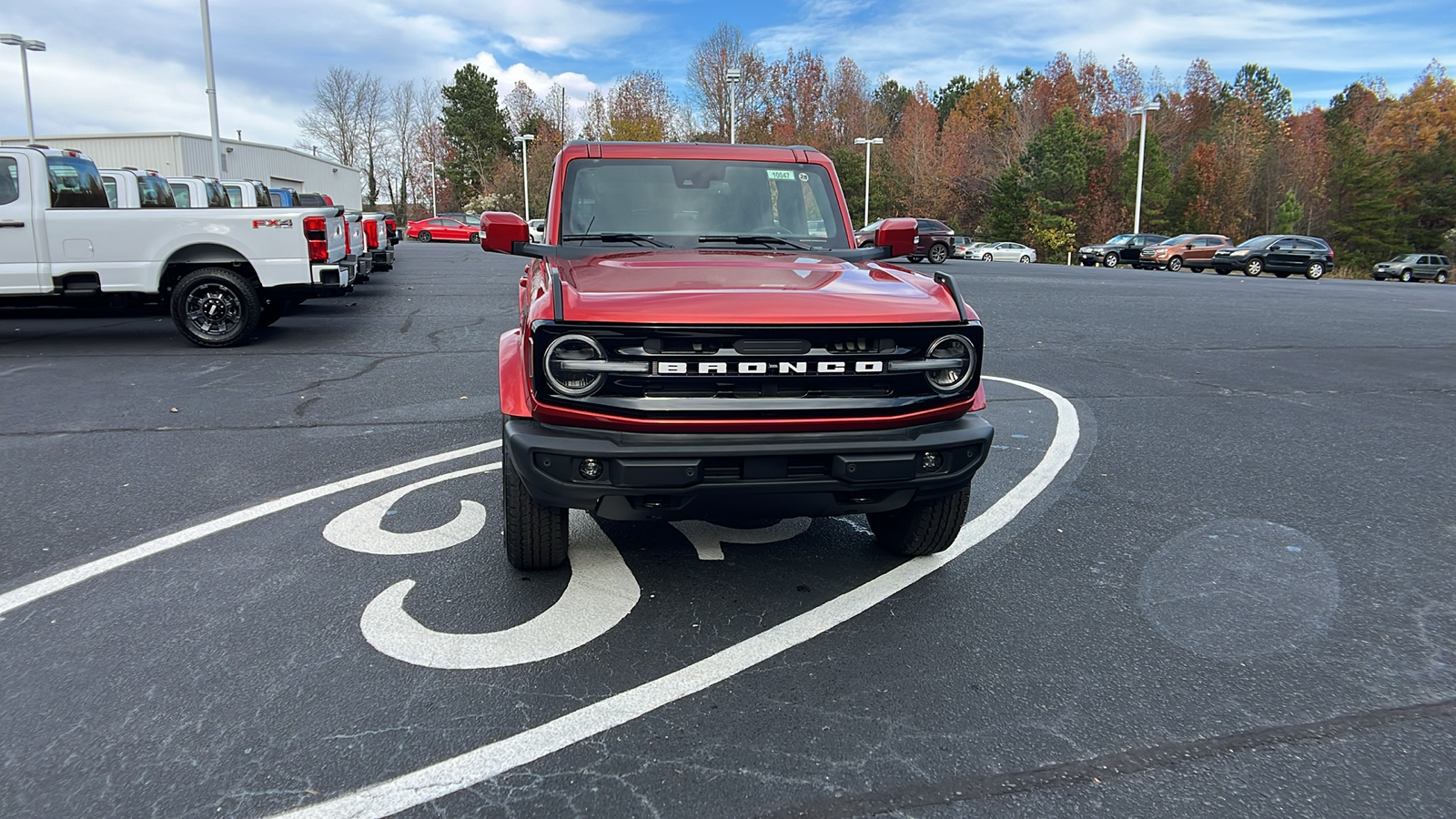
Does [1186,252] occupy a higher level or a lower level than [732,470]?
higher

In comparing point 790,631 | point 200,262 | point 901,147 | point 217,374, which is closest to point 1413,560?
point 790,631

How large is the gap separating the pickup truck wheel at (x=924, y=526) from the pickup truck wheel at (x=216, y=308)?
8.73m

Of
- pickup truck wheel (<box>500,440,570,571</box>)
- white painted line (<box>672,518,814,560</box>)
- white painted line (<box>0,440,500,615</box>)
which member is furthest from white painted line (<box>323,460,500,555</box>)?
white painted line (<box>672,518,814,560</box>)

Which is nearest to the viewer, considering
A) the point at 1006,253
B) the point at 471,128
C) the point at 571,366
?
the point at 571,366

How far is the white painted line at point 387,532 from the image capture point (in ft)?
13.9

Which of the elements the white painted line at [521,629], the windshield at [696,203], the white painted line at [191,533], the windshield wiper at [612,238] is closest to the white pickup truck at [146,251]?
the white painted line at [191,533]

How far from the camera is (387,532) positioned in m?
4.43

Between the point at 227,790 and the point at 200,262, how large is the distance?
9190 mm

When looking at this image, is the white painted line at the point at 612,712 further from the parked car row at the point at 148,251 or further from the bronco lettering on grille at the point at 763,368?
the parked car row at the point at 148,251

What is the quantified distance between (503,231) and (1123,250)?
42745 millimetres

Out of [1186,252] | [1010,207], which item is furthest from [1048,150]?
[1186,252]

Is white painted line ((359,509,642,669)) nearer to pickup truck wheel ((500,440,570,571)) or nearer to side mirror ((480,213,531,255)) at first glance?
pickup truck wheel ((500,440,570,571))

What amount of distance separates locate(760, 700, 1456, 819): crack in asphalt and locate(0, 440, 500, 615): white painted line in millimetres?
3267

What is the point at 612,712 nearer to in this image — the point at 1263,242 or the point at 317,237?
the point at 317,237
